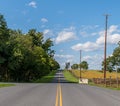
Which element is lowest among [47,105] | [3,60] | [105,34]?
[47,105]

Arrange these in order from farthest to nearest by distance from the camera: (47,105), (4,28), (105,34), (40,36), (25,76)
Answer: (40,36) < (25,76) < (4,28) < (105,34) < (47,105)

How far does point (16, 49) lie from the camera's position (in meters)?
68.3

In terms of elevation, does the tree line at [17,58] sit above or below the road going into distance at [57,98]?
above

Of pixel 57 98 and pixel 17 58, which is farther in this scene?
pixel 17 58

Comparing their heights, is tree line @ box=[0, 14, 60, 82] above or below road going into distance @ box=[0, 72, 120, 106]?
above

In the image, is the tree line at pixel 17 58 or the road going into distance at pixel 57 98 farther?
the tree line at pixel 17 58

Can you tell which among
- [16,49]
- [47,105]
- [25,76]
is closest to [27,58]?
[16,49]

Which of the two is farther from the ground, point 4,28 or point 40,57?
point 4,28

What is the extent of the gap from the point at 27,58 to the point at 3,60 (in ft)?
26.4

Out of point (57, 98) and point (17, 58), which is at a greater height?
point (17, 58)

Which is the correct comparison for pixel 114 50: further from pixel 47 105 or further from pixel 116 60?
pixel 47 105

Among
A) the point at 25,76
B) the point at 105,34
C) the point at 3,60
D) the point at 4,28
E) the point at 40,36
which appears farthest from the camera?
the point at 40,36

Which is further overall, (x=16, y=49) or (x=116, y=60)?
(x=116, y=60)

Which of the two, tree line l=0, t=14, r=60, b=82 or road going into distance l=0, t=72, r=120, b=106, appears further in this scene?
tree line l=0, t=14, r=60, b=82
